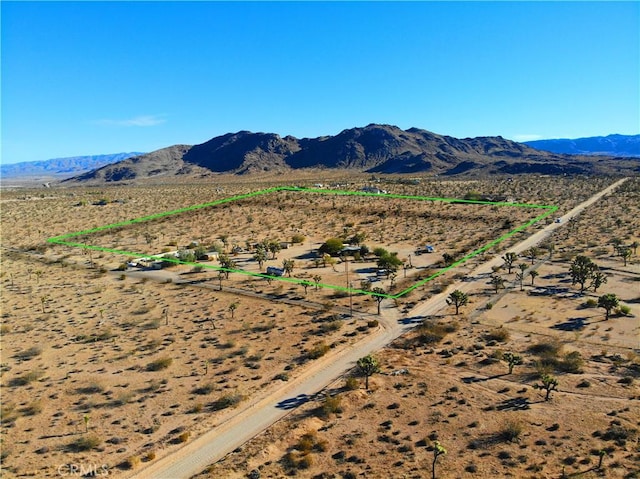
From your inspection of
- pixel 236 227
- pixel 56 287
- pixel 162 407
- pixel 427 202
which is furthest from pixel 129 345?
pixel 427 202

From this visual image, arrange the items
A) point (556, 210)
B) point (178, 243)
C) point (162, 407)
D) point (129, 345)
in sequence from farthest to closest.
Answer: point (556, 210)
point (178, 243)
point (129, 345)
point (162, 407)

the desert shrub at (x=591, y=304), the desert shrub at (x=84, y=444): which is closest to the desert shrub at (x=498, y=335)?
the desert shrub at (x=591, y=304)

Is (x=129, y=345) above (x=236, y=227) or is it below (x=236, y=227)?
below

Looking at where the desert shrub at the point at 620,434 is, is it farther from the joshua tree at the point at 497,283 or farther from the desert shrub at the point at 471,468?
the joshua tree at the point at 497,283

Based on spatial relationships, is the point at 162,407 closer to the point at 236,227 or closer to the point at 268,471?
the point at 268,471

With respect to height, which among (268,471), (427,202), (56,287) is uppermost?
(427,202)

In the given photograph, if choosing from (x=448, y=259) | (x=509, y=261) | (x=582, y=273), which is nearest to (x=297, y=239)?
(x=448, y=259)
